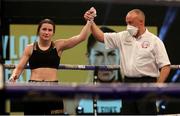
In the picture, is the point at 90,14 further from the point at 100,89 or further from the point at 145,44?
the point at 100,89

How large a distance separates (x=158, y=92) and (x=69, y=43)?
4.38ft

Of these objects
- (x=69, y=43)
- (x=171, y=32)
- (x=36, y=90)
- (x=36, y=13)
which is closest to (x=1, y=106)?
(x=36, y=90)

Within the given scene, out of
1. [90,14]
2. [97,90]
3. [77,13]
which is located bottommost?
[97,90]

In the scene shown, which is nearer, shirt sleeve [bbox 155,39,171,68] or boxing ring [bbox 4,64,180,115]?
boxing ring [bbox 4,64,180,115]

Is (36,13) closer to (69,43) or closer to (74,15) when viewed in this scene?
(74,15)

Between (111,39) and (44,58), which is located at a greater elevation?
(111,39)

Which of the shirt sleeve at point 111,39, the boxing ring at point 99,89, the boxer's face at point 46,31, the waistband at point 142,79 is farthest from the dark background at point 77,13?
the boxing ring at point 99,89


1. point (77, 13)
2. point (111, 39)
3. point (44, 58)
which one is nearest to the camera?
point (44, 58)

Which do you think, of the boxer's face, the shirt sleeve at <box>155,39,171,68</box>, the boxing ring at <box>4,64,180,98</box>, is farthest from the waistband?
the boxing ring at <box>4,64,180,98</box>

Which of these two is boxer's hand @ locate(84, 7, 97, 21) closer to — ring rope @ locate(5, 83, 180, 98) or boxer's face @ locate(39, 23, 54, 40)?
boxer's face @ locate(39, 23, 54, 40)

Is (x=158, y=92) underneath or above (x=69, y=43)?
underneath

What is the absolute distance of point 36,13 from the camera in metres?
4.07

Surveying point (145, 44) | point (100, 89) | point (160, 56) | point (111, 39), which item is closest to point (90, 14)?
point (111, 39)

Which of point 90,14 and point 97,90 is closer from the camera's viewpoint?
point 97,90
